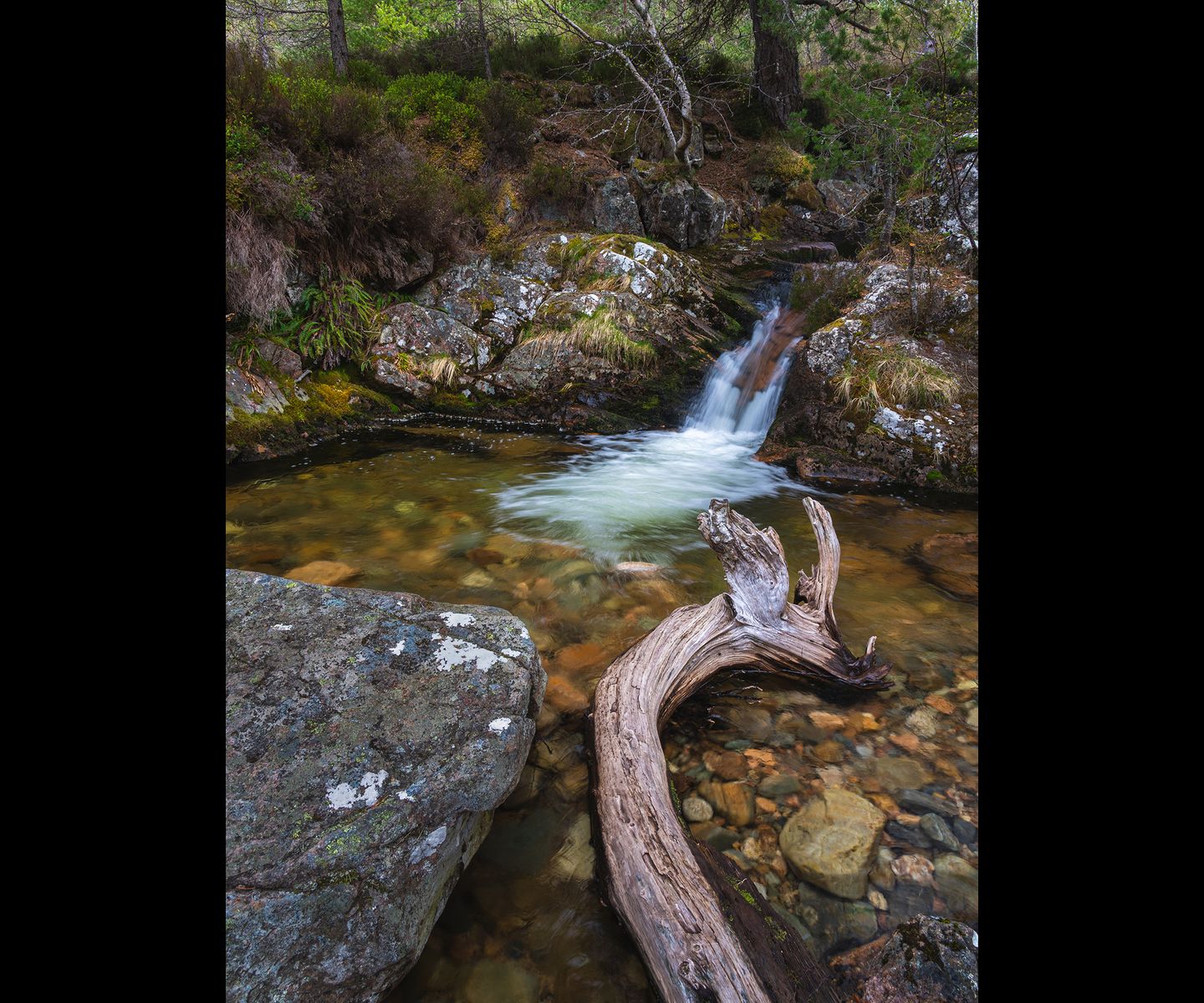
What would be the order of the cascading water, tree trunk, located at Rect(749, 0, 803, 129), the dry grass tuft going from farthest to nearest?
tree trunk, located at Rect(749, 0, 803, 129) < the dry grass tuft < the cascading water

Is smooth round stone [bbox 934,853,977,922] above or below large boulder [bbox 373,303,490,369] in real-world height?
below

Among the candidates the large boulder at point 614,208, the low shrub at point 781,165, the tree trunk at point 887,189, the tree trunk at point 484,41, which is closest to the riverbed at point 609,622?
the tree trunk at point 887,189

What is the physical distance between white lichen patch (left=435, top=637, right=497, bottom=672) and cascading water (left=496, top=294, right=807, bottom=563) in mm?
2314

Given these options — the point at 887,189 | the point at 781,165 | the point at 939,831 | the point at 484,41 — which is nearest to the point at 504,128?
the point at 484,41

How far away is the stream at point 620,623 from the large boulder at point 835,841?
0.04 metres

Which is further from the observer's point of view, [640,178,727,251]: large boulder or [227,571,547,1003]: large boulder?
[640,178,727,251]: large boulder

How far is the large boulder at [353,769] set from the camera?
1.26 meters

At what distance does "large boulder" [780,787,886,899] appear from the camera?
1.86m

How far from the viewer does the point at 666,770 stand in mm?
2021

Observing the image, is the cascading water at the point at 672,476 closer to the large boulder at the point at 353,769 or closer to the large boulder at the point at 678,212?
the large boulder at the point at 353,769

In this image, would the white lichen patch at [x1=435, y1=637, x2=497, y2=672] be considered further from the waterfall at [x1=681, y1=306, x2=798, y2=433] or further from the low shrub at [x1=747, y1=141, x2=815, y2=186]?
the low shrub at [x1=747, y1=141, x2=815, y2=186]

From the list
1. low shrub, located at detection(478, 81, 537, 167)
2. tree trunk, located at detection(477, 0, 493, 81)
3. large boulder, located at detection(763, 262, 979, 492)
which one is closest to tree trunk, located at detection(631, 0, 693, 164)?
low shrub, located at detection(478, 81, 537, 167)
